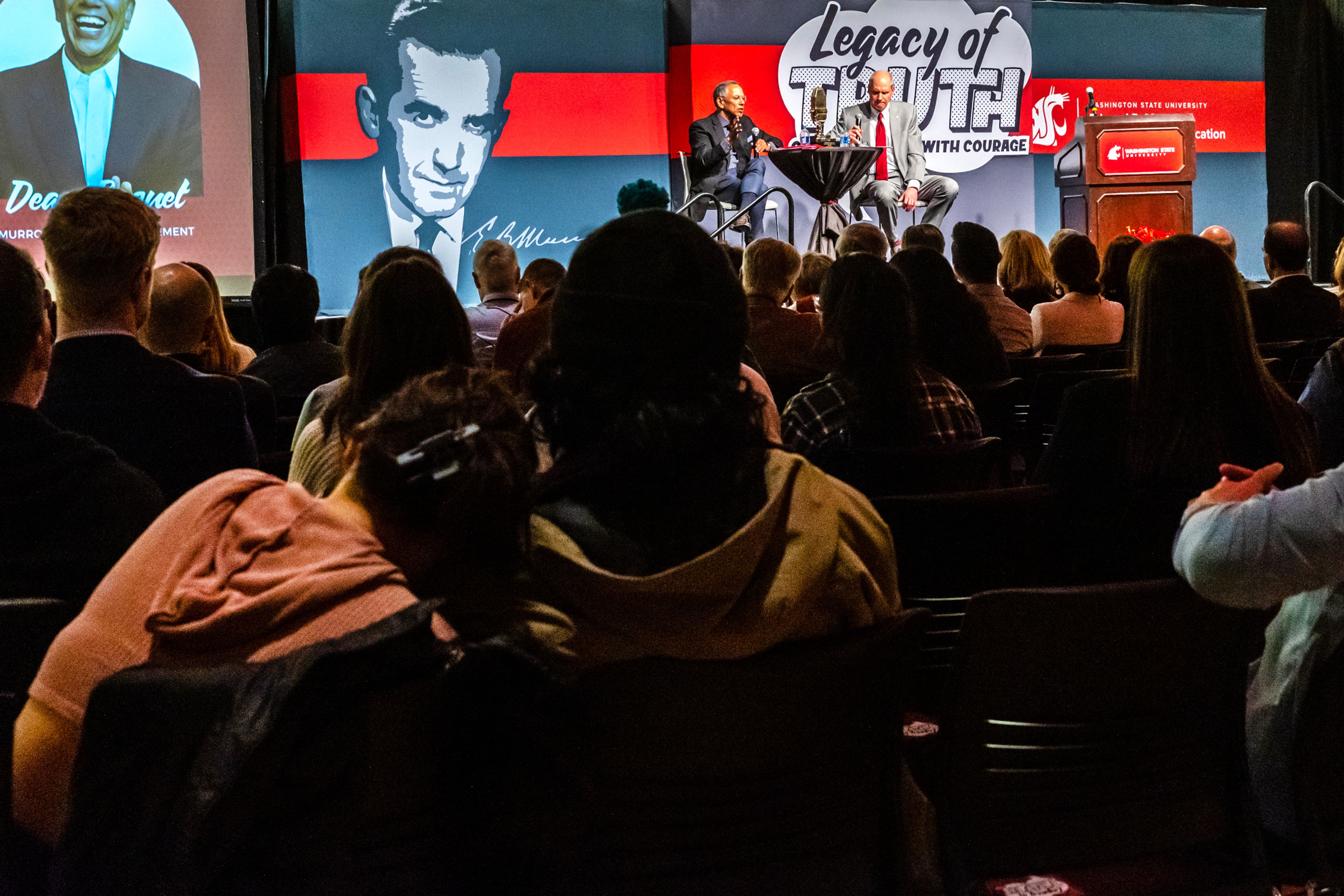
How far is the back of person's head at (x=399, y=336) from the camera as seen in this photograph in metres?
2.19

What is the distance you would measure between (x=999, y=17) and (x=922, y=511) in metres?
9.13

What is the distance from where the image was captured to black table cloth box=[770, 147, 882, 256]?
825cm

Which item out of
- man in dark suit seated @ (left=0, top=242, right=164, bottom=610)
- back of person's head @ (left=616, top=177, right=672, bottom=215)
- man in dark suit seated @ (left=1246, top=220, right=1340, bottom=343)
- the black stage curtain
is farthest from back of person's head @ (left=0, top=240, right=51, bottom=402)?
the black stage curtain

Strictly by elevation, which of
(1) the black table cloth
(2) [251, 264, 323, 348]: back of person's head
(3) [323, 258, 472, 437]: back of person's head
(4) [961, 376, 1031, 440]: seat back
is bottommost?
(4) [961, 376, 1031, 440]: seat back

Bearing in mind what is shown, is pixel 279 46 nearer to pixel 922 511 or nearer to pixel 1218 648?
pixel 922 511

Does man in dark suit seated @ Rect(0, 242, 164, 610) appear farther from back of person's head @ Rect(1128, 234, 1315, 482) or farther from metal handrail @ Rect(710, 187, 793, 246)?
metal handrail @ Rect(710, 187, 793, 246)

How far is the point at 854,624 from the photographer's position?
127 cm

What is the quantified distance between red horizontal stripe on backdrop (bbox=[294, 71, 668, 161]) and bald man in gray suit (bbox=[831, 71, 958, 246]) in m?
1.43

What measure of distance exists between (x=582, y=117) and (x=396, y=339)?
7306 millimetres

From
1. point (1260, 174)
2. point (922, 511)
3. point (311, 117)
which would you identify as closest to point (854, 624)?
point (922, 511)

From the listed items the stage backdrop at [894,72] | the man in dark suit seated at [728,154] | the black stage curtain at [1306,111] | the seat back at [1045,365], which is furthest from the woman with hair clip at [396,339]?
the black stage curtain at [1306,111]

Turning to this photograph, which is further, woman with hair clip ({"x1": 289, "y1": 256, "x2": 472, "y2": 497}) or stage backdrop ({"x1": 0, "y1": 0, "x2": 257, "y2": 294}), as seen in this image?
stage backdrop ({"x1": 0, "y1": 0, "x2": 257, "y2": 294})

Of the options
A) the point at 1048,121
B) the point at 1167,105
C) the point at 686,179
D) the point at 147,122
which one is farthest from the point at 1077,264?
the point at 1167,105

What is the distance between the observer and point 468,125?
891 cm
